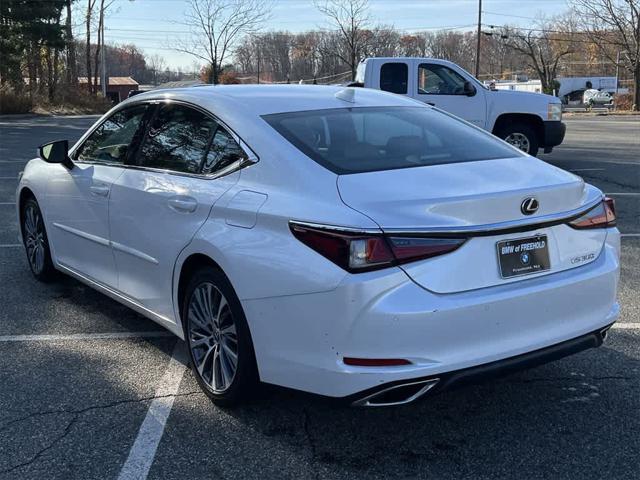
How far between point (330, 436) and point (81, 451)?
116 cm

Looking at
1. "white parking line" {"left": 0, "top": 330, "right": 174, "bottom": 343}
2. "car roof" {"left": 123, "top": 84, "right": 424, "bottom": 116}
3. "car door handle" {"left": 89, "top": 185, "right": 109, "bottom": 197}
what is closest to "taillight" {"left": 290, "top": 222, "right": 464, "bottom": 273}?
"car roof" {"left": 123, "top": 84, "right": 424, "bottom": 116}

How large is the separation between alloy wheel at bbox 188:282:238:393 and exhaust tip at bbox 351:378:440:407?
31.5 inches

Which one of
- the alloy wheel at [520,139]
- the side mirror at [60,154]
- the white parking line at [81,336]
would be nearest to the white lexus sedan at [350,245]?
the white parking line at [81,336]

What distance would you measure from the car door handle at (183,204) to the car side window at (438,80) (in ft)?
33.3

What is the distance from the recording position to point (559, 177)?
3432 mm

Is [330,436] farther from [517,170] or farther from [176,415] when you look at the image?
[517,170]

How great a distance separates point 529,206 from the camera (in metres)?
3.08

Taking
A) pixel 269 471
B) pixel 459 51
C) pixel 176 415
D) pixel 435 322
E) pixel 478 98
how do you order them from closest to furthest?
1. pixel 435 322
2. pixel 269 471
3. pixel 176 415
4. pixel 478 98
5. pixel 459 51

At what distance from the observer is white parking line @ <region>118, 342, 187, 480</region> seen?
3131 mm

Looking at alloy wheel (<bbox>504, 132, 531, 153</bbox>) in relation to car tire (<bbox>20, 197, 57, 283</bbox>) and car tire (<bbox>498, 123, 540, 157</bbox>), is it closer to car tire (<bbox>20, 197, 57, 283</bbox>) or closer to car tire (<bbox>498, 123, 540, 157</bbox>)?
car tire (<bbox>498, 123, 540, 157</bbox>)

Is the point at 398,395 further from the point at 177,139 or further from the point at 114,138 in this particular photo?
the point at 114,138

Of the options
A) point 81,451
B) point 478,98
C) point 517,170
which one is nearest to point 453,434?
point 517,170

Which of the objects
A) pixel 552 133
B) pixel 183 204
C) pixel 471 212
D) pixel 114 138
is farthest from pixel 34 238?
pixel 552 133

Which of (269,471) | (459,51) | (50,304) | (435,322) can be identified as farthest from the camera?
(459,51)
